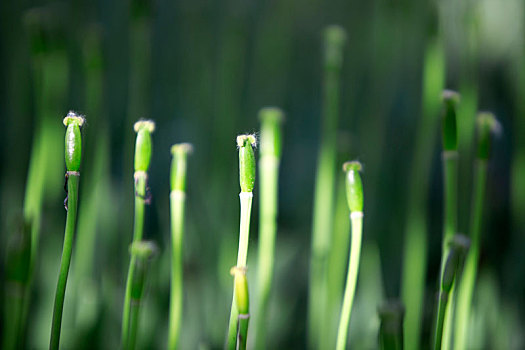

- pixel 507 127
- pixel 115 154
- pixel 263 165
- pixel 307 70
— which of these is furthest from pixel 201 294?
pixel 307 70

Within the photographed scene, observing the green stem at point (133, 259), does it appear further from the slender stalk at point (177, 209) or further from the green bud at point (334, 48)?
the green bud at point (334, 48)

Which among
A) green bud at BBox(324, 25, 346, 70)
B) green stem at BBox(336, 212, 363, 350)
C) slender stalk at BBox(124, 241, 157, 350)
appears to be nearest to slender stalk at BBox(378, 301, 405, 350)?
green stem at BBox(336, 212, 363, 350)

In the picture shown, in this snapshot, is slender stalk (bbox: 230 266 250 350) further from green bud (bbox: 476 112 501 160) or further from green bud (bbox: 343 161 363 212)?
green bud (bbox: 476 112 501 160)

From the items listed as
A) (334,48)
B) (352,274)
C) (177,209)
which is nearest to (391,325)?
(352,274)


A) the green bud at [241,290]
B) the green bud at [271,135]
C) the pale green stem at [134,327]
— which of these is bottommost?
the pale green stem at [134,327]

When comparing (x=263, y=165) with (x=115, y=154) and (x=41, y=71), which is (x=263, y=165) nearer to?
(x=41, y=71)

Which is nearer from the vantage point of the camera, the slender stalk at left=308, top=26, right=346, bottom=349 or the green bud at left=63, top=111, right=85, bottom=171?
the green bud at left=63, top=111, right=85, bottom=171

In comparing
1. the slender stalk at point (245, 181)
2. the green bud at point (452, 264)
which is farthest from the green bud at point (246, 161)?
the green bud at point (452, 264)
